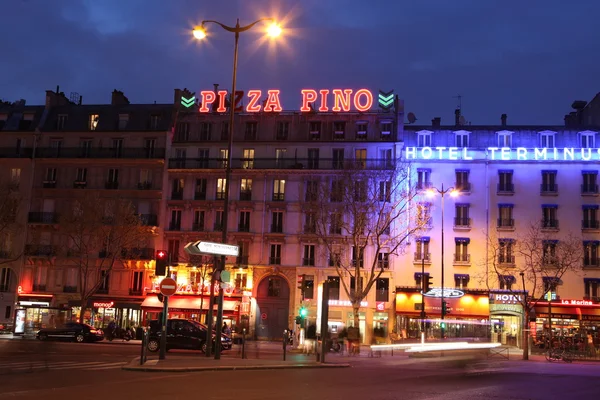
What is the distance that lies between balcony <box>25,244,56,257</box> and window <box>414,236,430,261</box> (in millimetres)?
31348

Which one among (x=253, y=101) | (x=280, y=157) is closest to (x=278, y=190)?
(x=280, y=157)

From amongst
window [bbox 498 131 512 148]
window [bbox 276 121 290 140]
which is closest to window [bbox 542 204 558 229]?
window [bbox 498 131 512 148]

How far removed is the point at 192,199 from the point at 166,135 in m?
6.42

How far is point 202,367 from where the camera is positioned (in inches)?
826

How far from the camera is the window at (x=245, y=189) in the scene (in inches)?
2314

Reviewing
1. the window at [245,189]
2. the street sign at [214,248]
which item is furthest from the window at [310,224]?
the street sign at [214,248]

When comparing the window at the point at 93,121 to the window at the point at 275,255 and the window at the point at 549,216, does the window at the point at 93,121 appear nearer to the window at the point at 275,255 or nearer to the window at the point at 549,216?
the window at the point at 275,255

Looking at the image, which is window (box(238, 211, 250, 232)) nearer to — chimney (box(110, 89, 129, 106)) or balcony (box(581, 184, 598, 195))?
chimney (box(110, 89, 129, 106))

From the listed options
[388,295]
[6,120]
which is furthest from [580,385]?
[6,120]

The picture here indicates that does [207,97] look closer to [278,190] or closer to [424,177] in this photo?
[278,190]

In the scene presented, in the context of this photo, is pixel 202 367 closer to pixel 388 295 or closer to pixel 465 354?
pixel 465 354

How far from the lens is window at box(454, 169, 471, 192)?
185ft

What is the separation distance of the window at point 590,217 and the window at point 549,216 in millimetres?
2166

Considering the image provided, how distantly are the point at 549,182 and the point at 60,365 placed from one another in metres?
44.4
